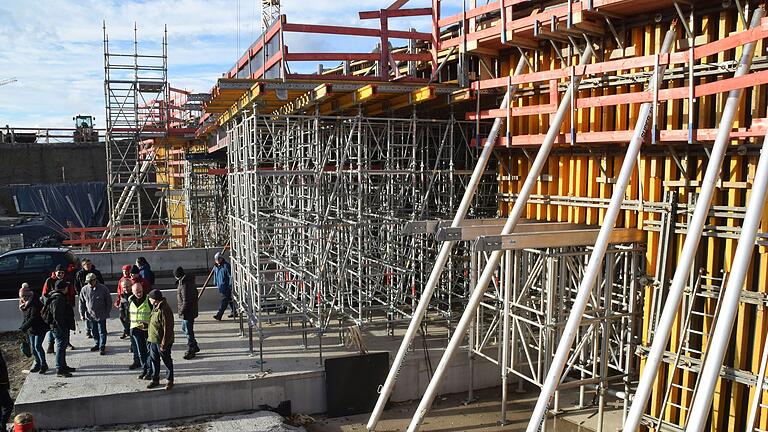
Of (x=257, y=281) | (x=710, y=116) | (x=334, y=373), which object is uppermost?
(x=710, y=116)

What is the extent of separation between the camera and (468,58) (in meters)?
11.7

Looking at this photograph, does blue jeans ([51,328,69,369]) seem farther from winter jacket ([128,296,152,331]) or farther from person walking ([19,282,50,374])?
winter jacket ([128,296,152,331])

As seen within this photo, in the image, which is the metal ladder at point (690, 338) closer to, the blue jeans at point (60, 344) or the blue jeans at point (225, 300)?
the blue jeans at point (225, 300)

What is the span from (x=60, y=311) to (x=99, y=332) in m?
1.49

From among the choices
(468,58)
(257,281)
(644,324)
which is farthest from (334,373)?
(468,58)

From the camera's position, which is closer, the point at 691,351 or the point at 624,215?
the point at 691,351

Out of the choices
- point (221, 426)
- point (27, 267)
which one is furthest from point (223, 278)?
point (27, 267)

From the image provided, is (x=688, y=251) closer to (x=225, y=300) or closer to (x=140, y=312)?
(x=140, y=312)

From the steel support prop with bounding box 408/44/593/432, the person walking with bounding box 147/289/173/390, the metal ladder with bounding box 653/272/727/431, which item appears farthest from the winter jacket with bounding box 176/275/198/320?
the metal ladder with bounding box 653/272/727/431

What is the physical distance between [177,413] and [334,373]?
2443 millimetres

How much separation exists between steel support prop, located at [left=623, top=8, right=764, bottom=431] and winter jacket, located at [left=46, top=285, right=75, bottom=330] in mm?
8233

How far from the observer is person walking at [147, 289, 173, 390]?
8.86 metres

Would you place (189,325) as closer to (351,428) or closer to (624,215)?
(351,428)

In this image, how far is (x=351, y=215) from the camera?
1265 cm
